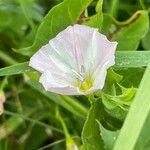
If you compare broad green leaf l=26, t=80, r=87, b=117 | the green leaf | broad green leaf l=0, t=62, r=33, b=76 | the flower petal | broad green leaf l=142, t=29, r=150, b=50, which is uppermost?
the flower petal

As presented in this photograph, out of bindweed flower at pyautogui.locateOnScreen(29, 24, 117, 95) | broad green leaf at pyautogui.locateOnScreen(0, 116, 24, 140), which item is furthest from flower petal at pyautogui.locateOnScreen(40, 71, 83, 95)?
broad green leaf at pyautogui.locateOnScreen(0, 116, 24, 140)

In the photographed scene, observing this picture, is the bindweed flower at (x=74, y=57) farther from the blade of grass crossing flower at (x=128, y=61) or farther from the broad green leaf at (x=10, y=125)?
the broad green leaf at (x=10, y=125)

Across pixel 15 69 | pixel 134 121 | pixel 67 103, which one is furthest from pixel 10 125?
pixel 134 121

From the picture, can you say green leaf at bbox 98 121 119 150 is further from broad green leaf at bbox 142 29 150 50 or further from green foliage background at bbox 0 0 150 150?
broad green leaf at bbox 142 29 150 50

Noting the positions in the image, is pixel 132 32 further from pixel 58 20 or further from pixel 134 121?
pixel 134 121

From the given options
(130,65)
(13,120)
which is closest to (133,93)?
(130,65)
